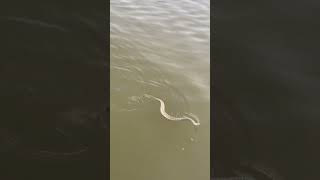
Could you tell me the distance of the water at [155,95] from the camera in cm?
137

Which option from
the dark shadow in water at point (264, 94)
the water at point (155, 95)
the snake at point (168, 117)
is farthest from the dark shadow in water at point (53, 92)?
the dark shadow in water at point (264, 94)

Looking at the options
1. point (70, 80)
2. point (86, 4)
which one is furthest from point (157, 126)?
point (86, 4)

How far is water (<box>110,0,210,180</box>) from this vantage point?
1.37 metres

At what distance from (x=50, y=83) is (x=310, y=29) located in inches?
34.2

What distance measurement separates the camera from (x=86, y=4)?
4.53 ft

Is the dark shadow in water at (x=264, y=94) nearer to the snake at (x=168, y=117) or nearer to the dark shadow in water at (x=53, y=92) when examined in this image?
the snake at (x=168, y=117)

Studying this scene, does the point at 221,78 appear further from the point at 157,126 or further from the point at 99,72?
the point at 99,72

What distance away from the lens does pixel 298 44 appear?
1431mm

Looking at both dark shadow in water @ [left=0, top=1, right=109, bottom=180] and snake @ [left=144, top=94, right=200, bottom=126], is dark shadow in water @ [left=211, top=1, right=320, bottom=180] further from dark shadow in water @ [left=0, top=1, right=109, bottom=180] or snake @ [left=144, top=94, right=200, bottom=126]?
dark shadow in water @ [left=0, top=1, right=109, bottom=180]

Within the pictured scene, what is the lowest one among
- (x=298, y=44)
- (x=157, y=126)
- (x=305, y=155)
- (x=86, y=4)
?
(x=305, y=155)

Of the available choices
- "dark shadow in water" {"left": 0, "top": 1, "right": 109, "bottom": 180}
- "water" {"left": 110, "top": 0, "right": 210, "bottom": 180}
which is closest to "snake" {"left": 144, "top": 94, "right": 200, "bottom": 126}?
"water" {"left": 110, "top": 0, "right": 210, "bottom": 180}

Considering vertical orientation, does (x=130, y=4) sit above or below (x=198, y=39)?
above

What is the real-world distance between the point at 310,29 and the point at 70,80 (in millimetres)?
806

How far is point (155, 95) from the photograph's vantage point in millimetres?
1379
